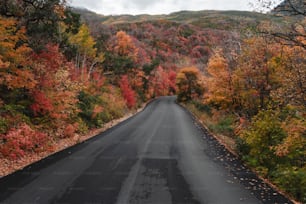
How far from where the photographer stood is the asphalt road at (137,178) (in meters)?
8.57

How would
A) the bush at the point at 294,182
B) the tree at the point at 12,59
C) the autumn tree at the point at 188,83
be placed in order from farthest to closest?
1. the autumn tree at the point at 188,83
2. the tree at the point at 12,59
3. the bush at the point at 294,182

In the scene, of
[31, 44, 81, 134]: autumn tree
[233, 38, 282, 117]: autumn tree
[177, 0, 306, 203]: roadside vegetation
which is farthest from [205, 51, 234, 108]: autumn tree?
[31, 44, 81, 134]: autumn tree

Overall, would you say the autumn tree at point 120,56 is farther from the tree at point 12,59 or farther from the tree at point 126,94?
the tree at point 12,59

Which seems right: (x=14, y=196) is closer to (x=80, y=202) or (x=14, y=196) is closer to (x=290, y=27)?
(x=80, y=202)

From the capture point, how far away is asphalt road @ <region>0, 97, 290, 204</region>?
857 centimetres

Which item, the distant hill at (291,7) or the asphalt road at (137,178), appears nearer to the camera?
the asphalt road at (137,178)

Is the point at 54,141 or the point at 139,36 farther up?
the point at 139,36

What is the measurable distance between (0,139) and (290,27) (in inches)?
458

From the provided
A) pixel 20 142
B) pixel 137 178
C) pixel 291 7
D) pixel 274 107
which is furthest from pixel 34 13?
pixel 274 107

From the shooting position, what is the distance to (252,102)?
1967 centimetres

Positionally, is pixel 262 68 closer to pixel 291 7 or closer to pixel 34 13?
pixel 291 7

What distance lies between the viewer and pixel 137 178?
34.3ft

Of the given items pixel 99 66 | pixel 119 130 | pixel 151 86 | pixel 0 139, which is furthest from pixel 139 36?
pixel 0 139

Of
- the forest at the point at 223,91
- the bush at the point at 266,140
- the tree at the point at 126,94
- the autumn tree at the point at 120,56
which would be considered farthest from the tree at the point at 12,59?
the autumn tree at the point at 120,56
